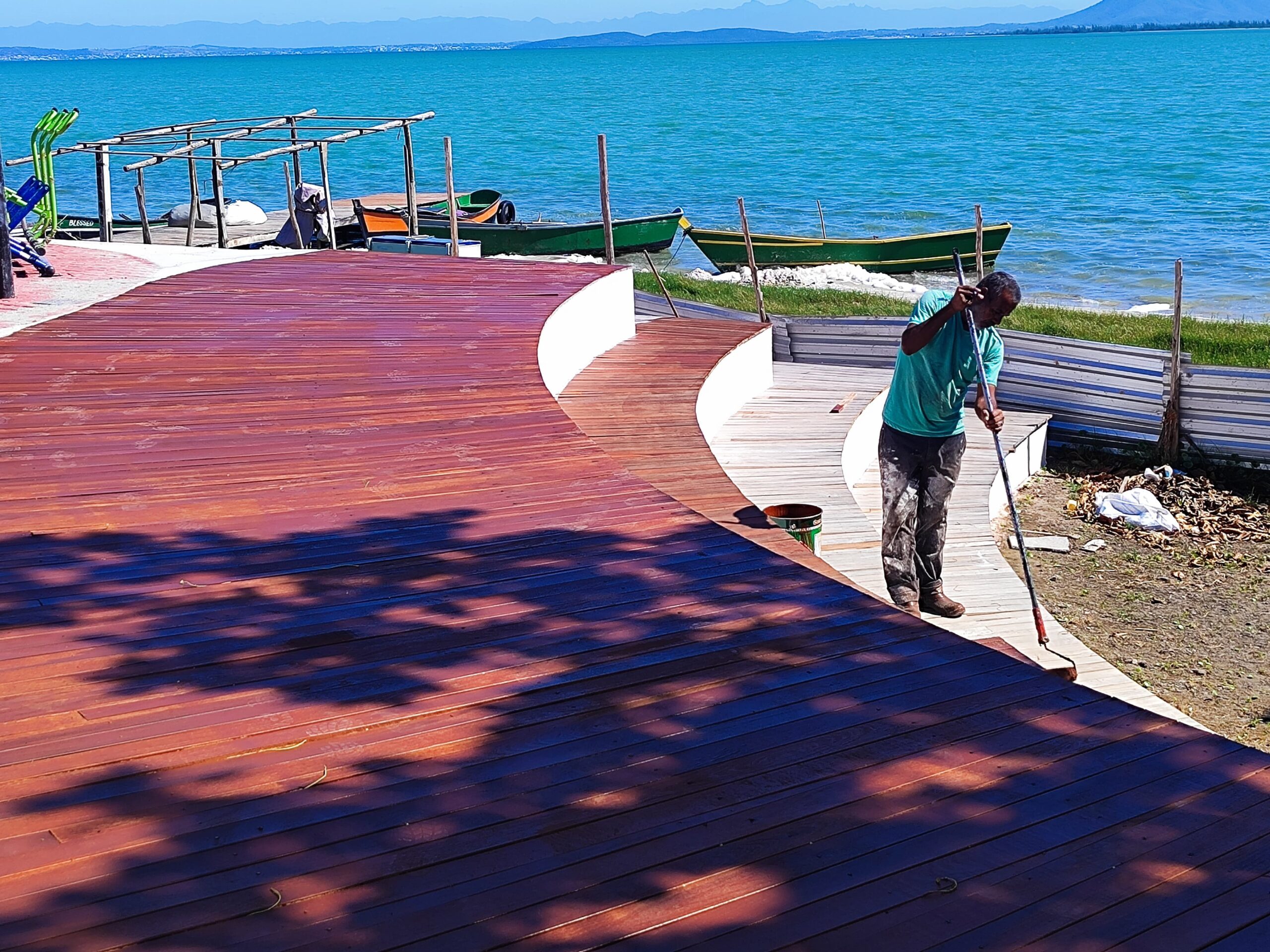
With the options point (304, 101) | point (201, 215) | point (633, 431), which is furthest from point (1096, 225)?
point (304, 101)

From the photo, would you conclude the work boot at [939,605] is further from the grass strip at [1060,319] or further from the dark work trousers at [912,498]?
the grass strip at [1060,319]

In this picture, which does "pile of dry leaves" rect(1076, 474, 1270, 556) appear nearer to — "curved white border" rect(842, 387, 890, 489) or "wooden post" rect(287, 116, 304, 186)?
"curved white border" rect(842, 387, 890, 489)

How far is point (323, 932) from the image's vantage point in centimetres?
278

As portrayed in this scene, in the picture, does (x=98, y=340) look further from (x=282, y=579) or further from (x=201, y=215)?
(x=201, y=215)

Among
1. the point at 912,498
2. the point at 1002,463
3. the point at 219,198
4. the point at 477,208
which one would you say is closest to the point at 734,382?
the point at 912,498

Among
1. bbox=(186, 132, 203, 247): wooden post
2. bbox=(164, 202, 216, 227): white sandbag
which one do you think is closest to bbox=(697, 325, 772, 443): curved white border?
bbox=(186, 132, 203, 247): wooden post

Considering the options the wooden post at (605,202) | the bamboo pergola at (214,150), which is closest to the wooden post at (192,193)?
the bamboo pergola at (214,150)

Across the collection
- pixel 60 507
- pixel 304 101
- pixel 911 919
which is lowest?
pixel 911 919

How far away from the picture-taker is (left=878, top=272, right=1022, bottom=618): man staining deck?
6.41 meters

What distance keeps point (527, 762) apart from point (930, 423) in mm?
3827

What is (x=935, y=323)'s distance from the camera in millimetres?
6348

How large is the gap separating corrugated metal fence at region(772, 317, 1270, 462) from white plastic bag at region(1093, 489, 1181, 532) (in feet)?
3.90

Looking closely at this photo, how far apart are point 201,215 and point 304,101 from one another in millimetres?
89361

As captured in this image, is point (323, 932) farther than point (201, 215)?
No
